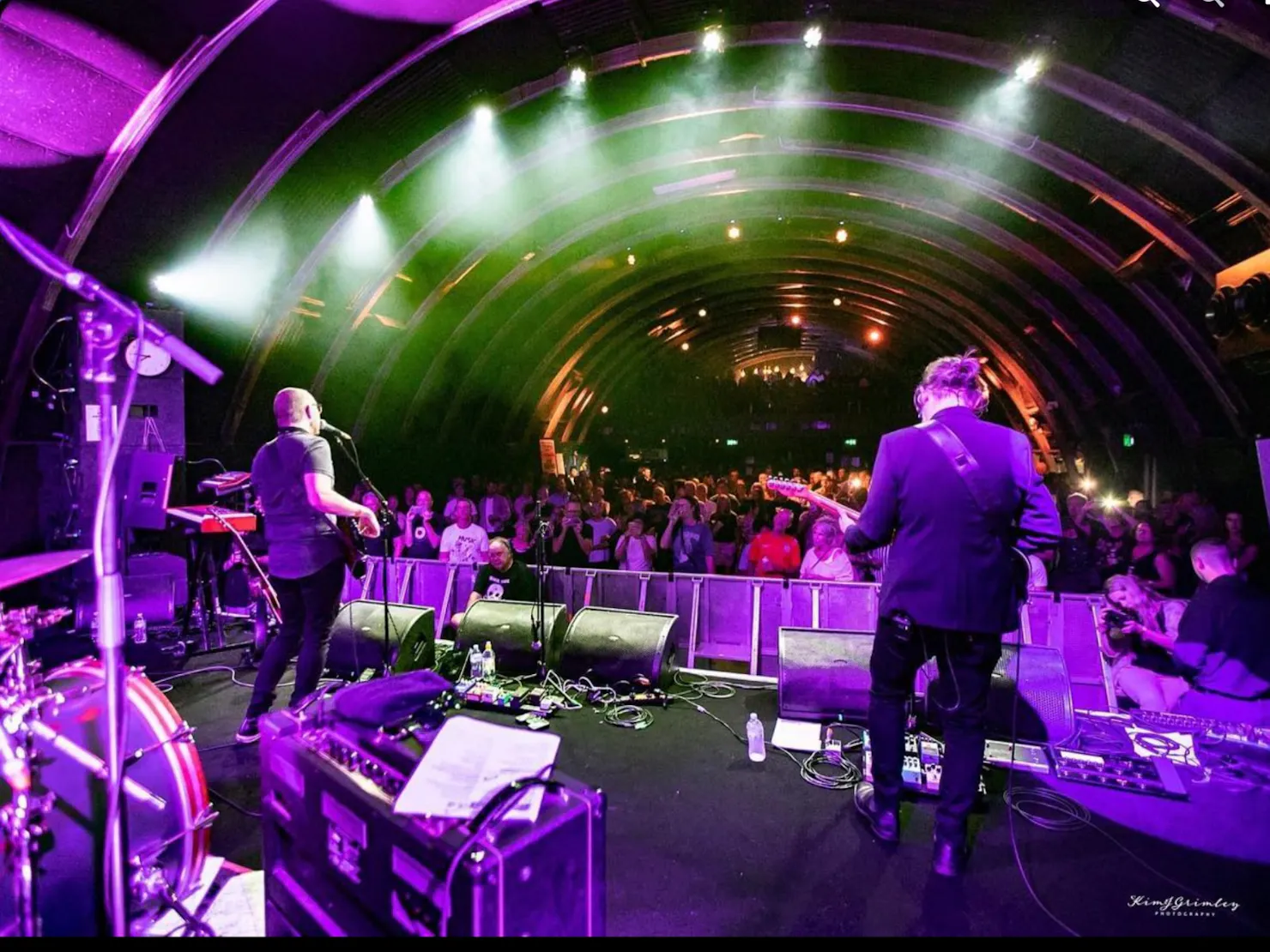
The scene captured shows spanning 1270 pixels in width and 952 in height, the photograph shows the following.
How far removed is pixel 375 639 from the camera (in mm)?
4762

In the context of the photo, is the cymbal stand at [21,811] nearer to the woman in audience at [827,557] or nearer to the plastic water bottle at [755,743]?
the plastic water bottle at [755,743]

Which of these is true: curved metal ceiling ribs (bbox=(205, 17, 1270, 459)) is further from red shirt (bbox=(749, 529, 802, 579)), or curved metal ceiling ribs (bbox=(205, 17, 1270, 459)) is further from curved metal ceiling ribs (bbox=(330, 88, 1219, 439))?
red shirt (bbox=(749, 529, 802, 579))

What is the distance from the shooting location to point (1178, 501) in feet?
26.2

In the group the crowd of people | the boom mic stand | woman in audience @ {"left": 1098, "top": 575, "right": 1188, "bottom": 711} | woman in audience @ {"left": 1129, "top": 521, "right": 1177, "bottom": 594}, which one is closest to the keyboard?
the crowd of people

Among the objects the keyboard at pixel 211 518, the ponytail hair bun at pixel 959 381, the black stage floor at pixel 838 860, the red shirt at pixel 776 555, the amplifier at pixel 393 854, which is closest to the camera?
the amplifier at pixel 393 854

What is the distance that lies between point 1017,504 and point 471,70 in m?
7.45

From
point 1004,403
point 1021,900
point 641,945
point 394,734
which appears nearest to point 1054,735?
point 1021,900

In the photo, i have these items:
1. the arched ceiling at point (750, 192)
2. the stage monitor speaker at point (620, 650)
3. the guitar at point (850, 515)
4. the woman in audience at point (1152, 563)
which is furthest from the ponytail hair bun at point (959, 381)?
the arched ceiling at point (750, 192)

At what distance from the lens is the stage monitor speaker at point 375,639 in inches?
182

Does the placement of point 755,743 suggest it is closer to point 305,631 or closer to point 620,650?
point 620,650

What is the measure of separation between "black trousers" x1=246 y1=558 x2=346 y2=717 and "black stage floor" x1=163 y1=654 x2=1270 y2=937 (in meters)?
0.47

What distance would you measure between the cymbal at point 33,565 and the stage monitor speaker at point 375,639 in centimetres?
267

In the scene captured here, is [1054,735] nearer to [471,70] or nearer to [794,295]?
[471,70]

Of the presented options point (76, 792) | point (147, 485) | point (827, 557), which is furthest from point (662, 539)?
point (76, 792)
